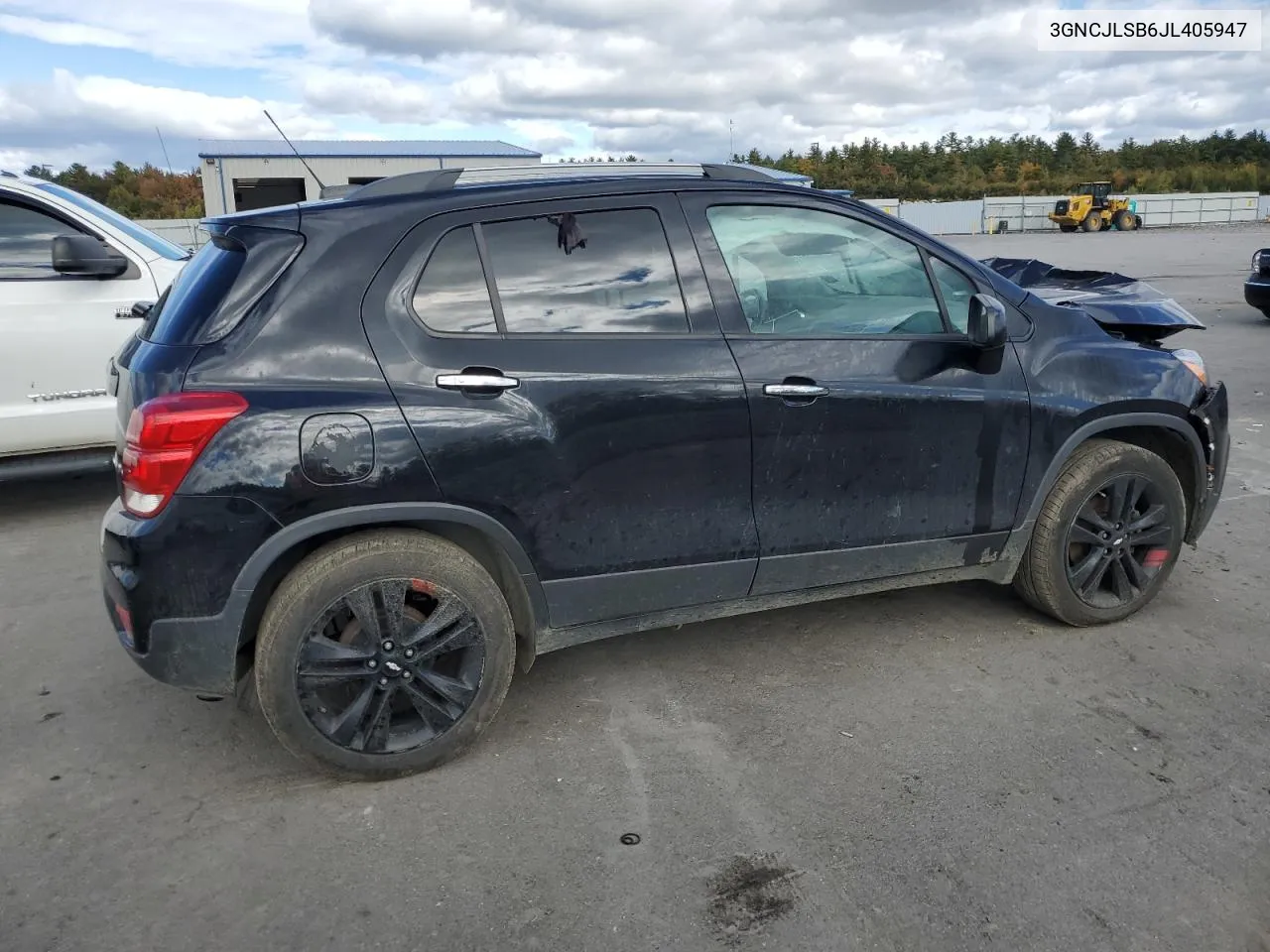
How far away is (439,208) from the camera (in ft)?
10.1

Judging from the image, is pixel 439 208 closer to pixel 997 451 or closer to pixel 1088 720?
pixel 997 451

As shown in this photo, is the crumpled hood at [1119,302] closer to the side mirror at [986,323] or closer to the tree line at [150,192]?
the side mirror at [986,323]

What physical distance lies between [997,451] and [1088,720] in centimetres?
100

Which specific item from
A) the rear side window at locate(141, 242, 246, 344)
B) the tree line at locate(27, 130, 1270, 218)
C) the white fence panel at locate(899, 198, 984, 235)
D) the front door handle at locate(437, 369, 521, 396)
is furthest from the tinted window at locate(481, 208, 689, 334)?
the tree line at locate(27, 130, 1270, 218)

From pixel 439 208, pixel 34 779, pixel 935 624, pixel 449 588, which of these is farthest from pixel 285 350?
pixel 935 624

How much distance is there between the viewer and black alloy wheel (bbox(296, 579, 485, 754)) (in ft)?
9.71

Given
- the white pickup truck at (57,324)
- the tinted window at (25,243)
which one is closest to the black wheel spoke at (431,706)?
the white pickup truck at (57,324)

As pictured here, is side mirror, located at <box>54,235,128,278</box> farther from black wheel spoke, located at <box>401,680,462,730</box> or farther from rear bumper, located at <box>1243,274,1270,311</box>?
rear bumper, located at <box>1243,274,1270,311</box>

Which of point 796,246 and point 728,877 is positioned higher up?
point 796,246

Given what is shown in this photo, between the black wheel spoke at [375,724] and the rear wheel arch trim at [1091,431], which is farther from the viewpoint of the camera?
the rear wheel arch trim at [1091,431]

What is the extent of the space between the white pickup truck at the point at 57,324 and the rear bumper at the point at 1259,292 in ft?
42.2

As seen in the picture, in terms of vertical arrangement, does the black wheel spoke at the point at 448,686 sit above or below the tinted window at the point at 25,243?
below

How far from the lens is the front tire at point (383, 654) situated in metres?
2.92

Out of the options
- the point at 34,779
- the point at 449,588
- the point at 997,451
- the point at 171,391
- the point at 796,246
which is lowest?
the point at 34,779
